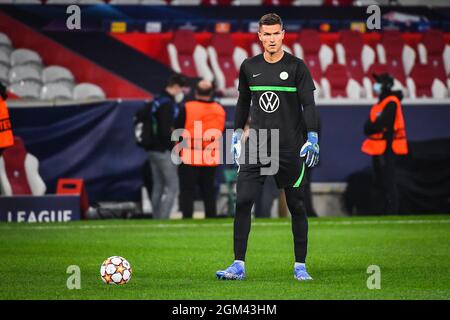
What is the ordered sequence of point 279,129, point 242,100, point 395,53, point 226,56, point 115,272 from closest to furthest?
point 115,272
point 279,129
point 242,100
point 226,56
point 395,53

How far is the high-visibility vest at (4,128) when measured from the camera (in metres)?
17.4

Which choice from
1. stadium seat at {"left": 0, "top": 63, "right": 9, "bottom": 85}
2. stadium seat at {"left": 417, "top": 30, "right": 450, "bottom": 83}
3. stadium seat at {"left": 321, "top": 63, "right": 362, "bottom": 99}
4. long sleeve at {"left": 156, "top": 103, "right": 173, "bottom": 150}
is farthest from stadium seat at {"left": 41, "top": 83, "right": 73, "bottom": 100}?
stadium seat at {"left": 417, "top": 30, "right": 450, "bottom": 83}

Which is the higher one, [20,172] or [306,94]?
[306,94]

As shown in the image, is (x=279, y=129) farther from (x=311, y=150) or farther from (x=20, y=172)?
(x=20, y=172)

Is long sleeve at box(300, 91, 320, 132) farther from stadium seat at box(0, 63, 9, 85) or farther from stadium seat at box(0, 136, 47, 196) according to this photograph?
stadium seat at box(0, 63, 9, 85)

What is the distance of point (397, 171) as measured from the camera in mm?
20562

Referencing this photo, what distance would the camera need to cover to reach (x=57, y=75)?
22609mm

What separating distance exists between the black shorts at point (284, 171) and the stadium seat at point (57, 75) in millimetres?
13061

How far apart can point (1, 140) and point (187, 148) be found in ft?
10.7

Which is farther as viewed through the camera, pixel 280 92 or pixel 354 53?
pixel 354 53

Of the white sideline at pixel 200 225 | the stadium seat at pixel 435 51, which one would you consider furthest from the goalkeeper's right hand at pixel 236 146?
the stadium seat at pixel 435 51

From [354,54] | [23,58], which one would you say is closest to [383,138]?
[354,54]

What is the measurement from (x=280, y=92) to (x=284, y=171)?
2.41ft

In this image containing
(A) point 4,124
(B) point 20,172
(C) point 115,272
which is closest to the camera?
(C) point 115,272
